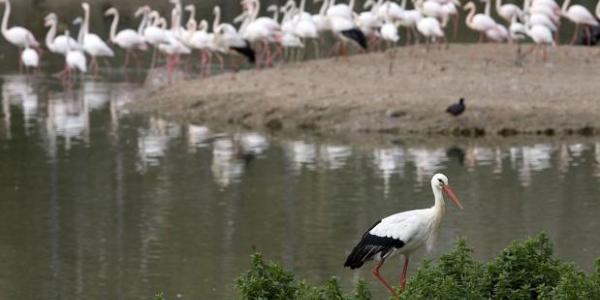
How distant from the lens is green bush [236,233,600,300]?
7.67 meters

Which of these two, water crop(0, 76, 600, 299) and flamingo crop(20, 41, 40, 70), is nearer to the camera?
water crop(0, 76, 600, 299)

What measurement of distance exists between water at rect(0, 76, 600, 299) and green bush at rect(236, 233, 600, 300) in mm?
2797

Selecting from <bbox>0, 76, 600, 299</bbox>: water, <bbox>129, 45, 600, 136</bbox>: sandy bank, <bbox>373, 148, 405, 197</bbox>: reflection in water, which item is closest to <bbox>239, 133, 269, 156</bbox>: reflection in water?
<bbox>0, 76, 600, 299</bbox>: water

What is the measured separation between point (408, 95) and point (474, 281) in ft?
38.8

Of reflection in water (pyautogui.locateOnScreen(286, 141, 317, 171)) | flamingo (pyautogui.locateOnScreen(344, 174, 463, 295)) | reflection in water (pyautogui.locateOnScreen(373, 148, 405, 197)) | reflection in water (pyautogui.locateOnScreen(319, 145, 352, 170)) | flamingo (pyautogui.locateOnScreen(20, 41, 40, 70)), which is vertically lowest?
reflection in water (pyautogui.locateOnScreen(286, 141, 317, 171))

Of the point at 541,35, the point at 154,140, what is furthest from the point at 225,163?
the point at 541,35

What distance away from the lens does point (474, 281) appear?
798 cm

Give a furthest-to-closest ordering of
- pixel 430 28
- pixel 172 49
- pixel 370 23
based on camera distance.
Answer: pixel 370 23 < pixel 172 49 < pixel 430 28

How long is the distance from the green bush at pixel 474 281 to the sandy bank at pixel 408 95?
10.6 m

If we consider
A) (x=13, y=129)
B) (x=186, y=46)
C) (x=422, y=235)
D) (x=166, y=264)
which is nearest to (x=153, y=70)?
(x=186, y=46)

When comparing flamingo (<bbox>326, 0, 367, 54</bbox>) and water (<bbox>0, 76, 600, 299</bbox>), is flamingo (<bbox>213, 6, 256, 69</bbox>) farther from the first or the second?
water (<bbox>0, 76, 600, 299</bbox>)

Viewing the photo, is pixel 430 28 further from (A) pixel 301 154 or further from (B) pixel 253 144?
(A) pixel 301 154

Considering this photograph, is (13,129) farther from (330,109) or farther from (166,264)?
(166,264)

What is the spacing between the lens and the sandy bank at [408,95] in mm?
18797
